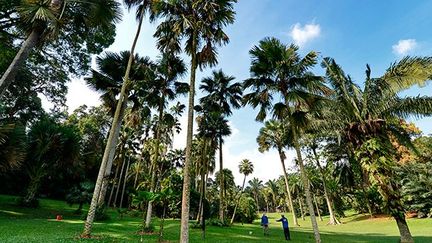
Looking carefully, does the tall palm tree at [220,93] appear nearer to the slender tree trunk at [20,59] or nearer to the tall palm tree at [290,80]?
the tall palm tree at [290,80]

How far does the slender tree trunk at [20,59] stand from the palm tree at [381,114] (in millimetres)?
13589

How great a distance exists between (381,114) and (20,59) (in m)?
16.3

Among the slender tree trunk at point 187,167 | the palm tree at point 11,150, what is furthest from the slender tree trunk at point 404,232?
the palm tree at point 11,150

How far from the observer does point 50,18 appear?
313 inches

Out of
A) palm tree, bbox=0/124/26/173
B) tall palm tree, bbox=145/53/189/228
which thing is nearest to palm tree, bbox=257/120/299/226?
tall palm tree, bbox=145/53/189/228

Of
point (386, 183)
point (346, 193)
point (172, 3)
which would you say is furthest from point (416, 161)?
point (172, 3)

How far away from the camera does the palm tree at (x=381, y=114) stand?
1270 cm

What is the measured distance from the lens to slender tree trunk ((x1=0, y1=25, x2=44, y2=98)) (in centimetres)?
792

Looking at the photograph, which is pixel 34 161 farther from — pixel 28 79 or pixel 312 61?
pixel 312 61

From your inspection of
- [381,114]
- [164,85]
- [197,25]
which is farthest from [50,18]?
[381,114]

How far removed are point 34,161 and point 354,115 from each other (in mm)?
23055

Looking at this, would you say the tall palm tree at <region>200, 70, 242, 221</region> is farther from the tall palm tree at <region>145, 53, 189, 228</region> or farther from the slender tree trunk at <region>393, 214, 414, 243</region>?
the slender tree trunk at <region>393, 214, 414, 243</region>

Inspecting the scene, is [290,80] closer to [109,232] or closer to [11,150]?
[109,232]

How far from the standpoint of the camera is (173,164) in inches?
1811
